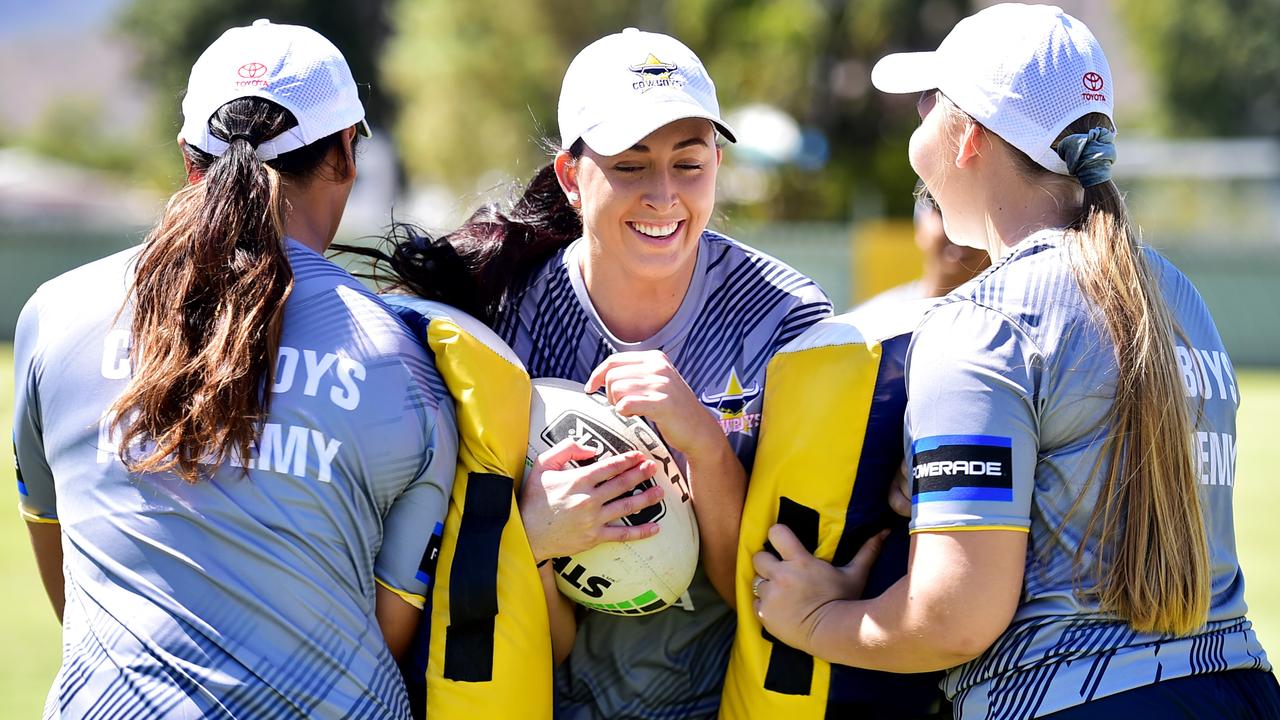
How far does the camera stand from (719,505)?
9.23ft

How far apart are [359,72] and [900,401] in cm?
4020

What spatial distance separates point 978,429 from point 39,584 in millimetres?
6367

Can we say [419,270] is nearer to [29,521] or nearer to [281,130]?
[281,130]

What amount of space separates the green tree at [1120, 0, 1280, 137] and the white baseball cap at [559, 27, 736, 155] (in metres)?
41.5

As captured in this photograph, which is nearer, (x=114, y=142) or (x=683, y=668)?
(x=683, y=668)

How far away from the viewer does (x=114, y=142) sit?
8931 centimetres

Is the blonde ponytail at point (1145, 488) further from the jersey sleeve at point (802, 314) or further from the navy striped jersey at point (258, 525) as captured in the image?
the navy striped jersey at point (258, 525)

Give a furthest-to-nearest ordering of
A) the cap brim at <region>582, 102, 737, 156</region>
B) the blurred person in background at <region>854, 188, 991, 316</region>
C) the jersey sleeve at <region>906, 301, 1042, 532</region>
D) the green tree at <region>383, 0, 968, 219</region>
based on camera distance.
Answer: the green tree at <region>383, 0, 968, 219</region> → the blurred person in background at <region>854, 188, 991, 316</region> → the cap brim at <region>582, 102, 737, 156</region> → the jersey sleeve at <region>906, 301, 1042, 532</region>

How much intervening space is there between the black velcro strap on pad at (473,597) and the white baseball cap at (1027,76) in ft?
4.09

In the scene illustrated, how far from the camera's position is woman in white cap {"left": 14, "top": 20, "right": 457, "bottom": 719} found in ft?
7.75

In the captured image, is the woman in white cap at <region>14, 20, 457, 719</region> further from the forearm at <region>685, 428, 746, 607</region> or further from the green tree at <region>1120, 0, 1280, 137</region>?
the green tree at <region>1120, 0, 1280, 137</region>

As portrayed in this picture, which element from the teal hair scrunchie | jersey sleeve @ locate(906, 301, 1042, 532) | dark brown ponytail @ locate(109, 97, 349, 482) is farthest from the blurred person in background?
dark brown ponytail @ locate(109, 97, 349, 482)

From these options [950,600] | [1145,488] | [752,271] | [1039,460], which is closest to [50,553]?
[752,271]

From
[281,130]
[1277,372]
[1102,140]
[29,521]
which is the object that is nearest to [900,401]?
[1102,140]
